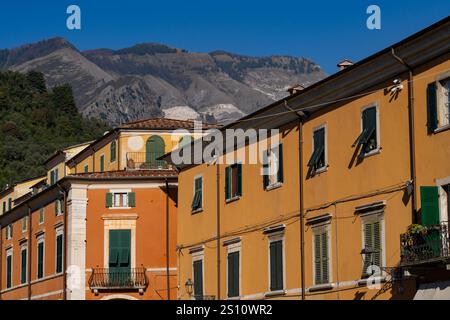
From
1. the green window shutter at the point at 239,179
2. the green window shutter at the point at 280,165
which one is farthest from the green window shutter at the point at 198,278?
the green window shutter at the point at 280,165

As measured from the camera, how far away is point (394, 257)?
2777 centimetres

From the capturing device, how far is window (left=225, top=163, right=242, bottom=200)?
123 ft

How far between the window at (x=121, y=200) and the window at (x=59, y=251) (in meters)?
2.81

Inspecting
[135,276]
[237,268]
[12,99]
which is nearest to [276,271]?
[237,268]

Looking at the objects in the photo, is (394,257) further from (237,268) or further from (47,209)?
(47,209)

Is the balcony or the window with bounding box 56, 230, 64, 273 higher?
the window with bounding box 56, 230, 64, 273

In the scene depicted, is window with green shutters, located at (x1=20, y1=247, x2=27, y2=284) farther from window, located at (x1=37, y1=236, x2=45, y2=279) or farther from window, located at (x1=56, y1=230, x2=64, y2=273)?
window, located at (x1=56, y1=230, x2=64, y2=273)

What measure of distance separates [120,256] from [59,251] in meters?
3.44

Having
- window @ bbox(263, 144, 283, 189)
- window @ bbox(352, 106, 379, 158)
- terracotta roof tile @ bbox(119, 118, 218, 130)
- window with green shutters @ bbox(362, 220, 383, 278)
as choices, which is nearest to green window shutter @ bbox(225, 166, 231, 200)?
window @ bbox(263, 144, 283, 189)

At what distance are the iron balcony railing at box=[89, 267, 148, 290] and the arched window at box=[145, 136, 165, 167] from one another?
9.05 m

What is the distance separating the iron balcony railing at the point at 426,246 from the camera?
24.8 meters
